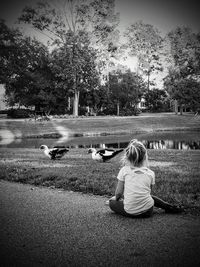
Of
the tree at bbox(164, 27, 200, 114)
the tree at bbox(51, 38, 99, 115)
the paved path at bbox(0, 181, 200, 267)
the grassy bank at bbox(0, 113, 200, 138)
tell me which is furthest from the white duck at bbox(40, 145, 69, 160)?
the tree at bbox(164, 27, 200, 114)

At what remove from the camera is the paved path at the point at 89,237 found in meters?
3.37

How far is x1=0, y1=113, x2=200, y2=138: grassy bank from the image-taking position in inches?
1252

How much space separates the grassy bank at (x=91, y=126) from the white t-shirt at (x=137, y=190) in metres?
25.4

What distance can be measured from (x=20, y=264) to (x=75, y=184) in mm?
3848

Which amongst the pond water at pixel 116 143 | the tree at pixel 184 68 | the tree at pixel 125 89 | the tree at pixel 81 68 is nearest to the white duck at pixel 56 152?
the pond water at pixel 116 143

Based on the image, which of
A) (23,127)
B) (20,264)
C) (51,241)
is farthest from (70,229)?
(23,127)

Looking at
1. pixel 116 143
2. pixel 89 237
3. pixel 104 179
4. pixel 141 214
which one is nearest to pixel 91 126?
pixel 116 143

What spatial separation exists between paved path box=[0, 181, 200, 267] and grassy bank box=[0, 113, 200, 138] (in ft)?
81.4

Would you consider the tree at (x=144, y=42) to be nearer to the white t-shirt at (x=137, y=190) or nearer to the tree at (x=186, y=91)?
the tree at (x=186, y=91)

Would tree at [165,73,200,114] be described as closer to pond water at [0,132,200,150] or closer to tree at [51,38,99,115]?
tree at [51,38,99,115]

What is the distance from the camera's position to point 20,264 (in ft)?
10.8

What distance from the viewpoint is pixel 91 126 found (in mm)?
35312

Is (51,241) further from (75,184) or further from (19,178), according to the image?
(19,178)

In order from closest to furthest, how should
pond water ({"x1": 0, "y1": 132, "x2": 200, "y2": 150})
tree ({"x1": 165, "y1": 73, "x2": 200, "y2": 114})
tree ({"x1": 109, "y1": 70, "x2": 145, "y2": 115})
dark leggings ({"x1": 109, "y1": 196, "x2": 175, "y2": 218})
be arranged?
dark leggings ({"x1": 109, "y1": 196, "x2": 175, "y2": 218}) < pond water ({"x1": 0, "y1": 132, "x2": 200, "y2": 150}) < tree ({"x1": 165, "y1": 73, "x2": 200, "y2": 114}) < tree ({"x1": 109, "y1": 70, "x2": 145, "y2": 115})
